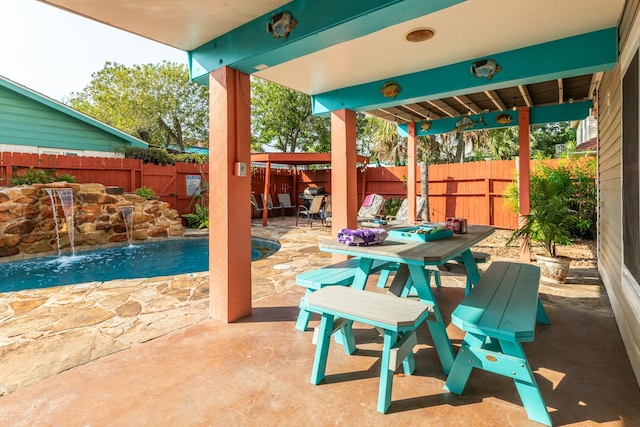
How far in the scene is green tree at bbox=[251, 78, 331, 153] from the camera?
1702 centimetres

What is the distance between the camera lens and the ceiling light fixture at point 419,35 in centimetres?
260

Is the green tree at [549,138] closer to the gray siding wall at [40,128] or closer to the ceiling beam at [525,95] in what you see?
the ceiling beam at [525,95]

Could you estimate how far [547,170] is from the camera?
558cm

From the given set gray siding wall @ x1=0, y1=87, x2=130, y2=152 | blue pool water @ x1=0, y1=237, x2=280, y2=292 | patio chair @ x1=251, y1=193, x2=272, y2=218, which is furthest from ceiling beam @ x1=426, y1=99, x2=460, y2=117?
gray siding wall @ x1=0, y1=87, x2=130, y2=152

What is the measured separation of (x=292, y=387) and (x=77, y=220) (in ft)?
20.9

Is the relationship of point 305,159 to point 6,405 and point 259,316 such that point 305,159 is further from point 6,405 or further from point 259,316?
point 6,405

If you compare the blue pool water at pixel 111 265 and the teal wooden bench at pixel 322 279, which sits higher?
the teal wooden bench at pixel 322 279

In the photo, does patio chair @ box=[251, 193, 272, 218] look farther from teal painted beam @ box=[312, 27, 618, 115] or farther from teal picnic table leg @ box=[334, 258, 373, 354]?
teal picnic table leg @ box=[334, 258, 373, 354]

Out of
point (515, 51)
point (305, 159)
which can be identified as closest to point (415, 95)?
point (515, 51)

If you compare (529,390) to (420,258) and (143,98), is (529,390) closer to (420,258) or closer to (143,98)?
(420,258)

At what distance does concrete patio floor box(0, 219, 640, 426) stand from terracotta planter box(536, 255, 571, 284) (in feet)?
4.27

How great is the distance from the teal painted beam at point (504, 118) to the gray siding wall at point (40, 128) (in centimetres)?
897

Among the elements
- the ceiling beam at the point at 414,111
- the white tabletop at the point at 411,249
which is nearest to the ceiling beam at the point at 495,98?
the ceiling beam at the point at 414,111

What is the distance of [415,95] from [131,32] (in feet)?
8.92
